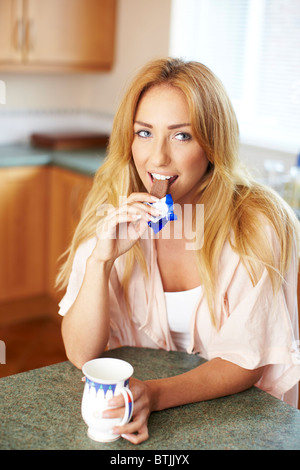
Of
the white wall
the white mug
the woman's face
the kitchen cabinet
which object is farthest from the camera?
the white wall

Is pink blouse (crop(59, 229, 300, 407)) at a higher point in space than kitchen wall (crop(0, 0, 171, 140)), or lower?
lower

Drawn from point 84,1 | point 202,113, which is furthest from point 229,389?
point 84,1

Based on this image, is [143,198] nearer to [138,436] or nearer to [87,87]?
[138,436]

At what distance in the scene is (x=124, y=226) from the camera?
1434 millimetres

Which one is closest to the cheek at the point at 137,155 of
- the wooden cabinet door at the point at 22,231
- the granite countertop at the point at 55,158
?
the granite countertop at the point at 55,158

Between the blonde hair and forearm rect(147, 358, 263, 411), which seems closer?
forearm rect(147, 358, 263, 411)

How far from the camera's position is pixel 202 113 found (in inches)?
55.3

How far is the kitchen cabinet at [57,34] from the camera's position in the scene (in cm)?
332

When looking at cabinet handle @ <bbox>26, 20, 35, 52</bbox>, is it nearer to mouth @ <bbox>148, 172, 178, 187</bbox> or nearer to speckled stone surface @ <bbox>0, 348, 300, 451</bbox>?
mouth @ <bbox>148, 172, 178, 187</bbox>

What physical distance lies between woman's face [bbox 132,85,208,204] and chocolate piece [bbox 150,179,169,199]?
59 millimetres

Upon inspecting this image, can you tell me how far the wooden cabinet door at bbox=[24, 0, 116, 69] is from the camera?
11.2 ft

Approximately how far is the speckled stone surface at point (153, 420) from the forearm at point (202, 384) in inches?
0.6

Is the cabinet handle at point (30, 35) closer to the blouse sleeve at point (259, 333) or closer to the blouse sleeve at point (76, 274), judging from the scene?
the blouse sleeve at point (76, 274)

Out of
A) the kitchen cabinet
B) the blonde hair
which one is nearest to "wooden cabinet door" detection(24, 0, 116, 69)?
the kitchen cabinet
